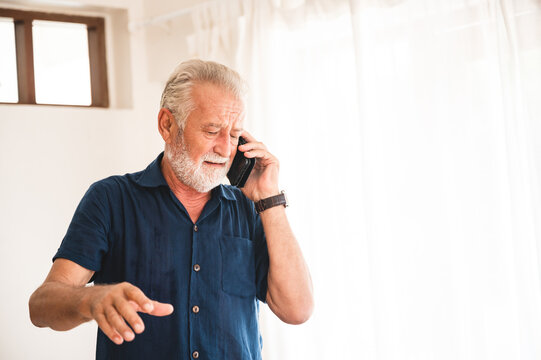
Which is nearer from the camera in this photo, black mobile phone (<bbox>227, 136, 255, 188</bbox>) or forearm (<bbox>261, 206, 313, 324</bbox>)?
forearm (<bbox>261, 206, 313, 324</bbox>)

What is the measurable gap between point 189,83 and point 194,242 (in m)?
0.41

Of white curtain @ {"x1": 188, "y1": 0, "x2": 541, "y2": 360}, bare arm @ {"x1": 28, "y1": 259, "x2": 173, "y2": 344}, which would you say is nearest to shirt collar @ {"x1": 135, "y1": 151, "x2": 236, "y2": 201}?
bare arm @ {"x1": 28, "y1": 259, "x2": 173, "y2": 344}

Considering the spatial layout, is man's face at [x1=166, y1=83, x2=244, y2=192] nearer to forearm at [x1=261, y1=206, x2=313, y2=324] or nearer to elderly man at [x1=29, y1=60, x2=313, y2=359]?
elderly man at [x1=29, y1=60, x2=313, y2=359]

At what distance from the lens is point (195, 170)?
4.78 ft

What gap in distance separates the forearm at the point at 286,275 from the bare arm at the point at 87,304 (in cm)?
46

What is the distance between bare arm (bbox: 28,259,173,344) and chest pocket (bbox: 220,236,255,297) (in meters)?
0.33

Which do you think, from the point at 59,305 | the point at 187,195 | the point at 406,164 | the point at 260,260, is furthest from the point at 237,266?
the point at 406,164

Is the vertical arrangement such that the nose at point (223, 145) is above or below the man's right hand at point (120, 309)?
above

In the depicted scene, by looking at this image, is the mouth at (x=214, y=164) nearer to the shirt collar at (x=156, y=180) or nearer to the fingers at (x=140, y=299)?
the shirt collar at (x=156, y=180)

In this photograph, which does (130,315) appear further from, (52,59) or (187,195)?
(52,59)

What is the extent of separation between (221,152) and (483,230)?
0.86 m

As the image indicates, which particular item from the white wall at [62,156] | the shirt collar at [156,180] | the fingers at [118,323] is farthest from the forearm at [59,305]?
the white wall at [62,156]

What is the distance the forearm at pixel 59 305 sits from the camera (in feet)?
3.59

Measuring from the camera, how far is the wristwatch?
1538mm
